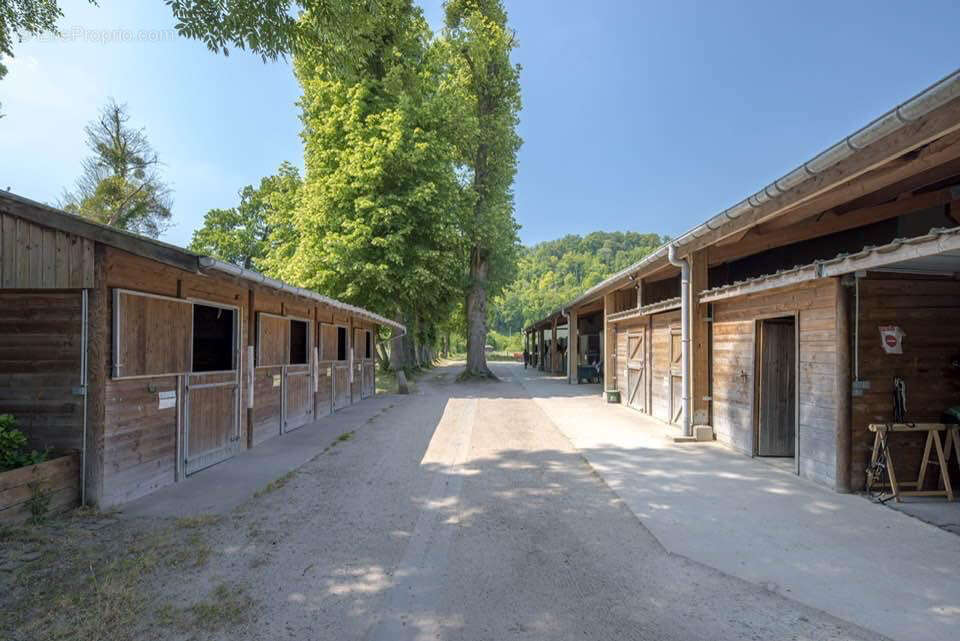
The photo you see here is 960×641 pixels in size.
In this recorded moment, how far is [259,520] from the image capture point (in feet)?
15.7

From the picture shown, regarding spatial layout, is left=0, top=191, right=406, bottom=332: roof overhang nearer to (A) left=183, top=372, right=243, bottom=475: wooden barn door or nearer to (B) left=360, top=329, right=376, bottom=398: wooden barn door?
(A) left=183, top=372, right=243, bottom=475: wooden barn door

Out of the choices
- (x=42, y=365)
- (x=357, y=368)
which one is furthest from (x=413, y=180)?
(x=42, y=365)

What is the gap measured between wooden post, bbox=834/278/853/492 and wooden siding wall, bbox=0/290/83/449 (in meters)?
8.25

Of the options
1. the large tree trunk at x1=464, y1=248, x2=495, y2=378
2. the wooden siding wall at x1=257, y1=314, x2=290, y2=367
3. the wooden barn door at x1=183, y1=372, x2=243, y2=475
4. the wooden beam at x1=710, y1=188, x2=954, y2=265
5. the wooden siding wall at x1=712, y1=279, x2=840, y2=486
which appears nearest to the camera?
the wooden siding wall at x1=712, y1=279, x2=840, y2=486

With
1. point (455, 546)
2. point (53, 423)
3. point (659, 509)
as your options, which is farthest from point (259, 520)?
point (659, 509)

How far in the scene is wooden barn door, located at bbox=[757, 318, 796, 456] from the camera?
7383 mm

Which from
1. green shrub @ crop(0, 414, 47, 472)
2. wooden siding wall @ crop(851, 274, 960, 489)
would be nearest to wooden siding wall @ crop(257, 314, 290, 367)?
green shrub @ crop(0, 414, 47, 472)

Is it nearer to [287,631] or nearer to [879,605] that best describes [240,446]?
[287,631]

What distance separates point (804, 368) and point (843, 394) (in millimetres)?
812

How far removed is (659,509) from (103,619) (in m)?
4.74

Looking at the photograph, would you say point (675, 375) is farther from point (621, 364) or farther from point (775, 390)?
point (621, 364)

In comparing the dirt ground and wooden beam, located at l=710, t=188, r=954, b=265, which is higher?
wooden beam, located at l=710, t=188, r=954, b=265

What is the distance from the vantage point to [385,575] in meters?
3.61

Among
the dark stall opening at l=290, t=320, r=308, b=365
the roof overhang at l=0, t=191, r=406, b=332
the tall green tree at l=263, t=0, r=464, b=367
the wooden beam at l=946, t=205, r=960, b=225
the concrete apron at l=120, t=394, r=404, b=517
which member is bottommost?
the concrete apron at l=120, t=394, r=404, b=517
